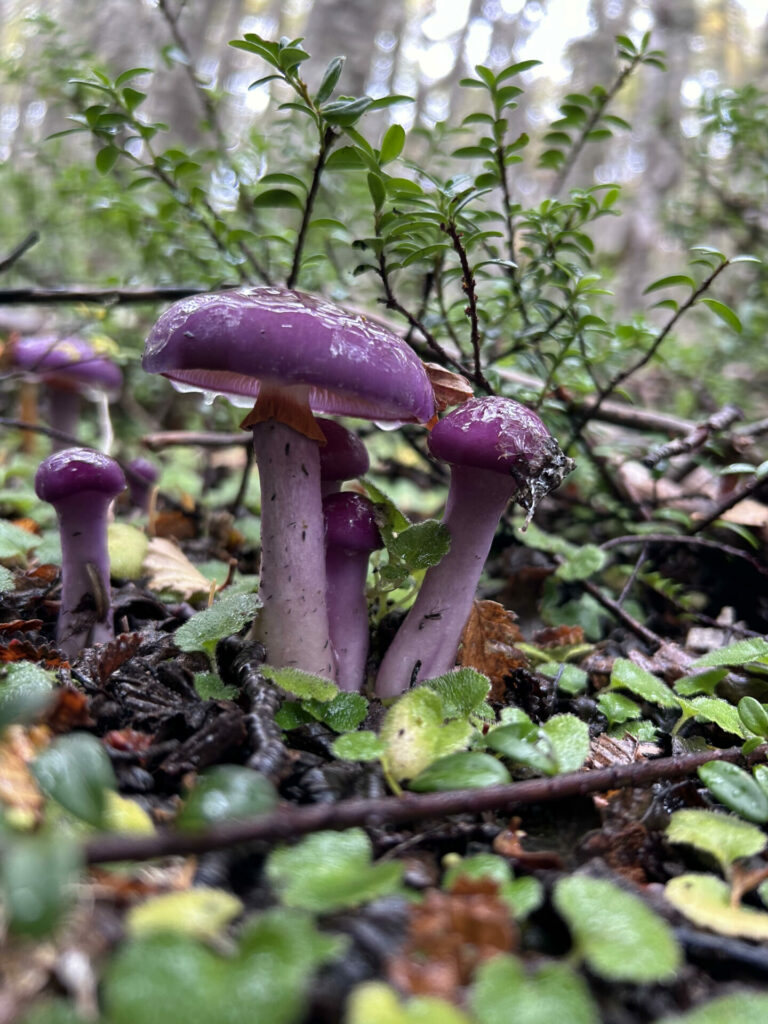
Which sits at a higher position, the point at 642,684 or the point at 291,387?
the point at 291,387

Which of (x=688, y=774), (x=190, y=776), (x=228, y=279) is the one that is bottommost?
(x=688, y=774)

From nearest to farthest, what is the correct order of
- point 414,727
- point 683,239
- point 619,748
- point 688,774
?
point 414,727, point 688,774, point 619,748, point 683,239

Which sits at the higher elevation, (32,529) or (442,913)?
(442,913)

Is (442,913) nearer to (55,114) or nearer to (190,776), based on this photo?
(190,776)

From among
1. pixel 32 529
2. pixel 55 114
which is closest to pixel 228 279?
pixel 32 529

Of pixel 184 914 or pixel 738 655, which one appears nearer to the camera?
pixel 184 914

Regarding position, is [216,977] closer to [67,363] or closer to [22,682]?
[22,682]

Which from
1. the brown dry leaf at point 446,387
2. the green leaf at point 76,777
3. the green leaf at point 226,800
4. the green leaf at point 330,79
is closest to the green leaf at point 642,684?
the brown dry leaf at point 446,387

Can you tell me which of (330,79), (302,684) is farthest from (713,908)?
(330,79)
